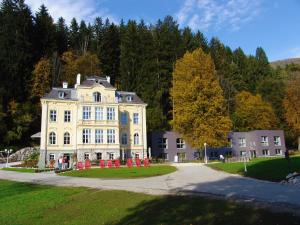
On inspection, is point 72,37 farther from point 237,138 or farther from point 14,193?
point 14,193

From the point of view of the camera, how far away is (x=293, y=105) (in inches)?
2790

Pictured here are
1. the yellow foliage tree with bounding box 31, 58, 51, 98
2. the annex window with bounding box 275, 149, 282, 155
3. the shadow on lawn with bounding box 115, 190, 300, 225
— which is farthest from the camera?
the annex window with bounding box 275, 149, 282, 155

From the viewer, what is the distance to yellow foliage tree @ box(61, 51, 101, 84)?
2672 inches

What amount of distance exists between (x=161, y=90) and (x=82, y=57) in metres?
17.0

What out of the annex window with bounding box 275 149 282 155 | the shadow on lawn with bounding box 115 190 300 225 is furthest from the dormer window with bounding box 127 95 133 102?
the shadow on lawn with bounding box 115 190 300 225

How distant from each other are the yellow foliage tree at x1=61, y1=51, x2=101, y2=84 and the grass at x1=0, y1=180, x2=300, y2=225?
49.5 m

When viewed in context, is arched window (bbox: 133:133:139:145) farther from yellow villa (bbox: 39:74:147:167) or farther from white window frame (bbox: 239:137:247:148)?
white window frame (bbox: 239:137:247:148)

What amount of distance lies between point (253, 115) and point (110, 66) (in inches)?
1256

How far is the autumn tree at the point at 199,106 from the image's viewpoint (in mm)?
51375

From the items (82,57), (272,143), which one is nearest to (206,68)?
(272,143)

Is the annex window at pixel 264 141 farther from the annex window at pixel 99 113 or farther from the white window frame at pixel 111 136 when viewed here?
the annex window at pixel 99 113

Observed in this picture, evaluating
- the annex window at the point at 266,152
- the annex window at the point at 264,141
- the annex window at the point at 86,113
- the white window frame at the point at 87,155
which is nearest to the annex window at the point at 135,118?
the annex window at the point at 86,113

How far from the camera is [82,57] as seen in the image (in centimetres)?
6988

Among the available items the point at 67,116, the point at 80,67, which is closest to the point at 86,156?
the point at 67,116
